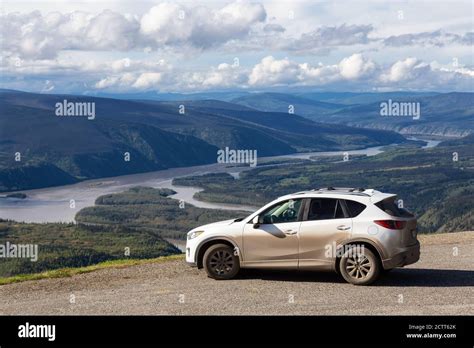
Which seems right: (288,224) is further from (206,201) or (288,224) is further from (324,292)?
(206,201)

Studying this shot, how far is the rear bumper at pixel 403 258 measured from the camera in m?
14.0

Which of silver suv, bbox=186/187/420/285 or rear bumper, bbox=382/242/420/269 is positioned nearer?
rear bumper, bbox=382/242/420/269

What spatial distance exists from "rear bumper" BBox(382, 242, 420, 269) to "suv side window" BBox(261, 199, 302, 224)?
6.98 ft

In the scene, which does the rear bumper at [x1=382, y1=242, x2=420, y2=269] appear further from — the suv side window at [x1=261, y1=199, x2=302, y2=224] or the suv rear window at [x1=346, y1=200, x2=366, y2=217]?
the suv side window at [x1=261, y1=199, x2=302, y2=224]

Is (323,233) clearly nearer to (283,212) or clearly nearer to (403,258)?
(283,212)

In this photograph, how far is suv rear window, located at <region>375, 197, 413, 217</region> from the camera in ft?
47.6

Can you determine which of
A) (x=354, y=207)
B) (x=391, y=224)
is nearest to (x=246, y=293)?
(x=354, y=207)

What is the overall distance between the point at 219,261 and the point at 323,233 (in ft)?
7.92

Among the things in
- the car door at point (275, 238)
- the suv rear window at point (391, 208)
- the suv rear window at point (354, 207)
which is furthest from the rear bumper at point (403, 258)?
the car door at point (275, 238)

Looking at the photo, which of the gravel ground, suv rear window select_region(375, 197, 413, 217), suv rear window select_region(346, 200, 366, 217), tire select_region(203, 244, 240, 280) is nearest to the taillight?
suv rear window select_region(375, 197, 413, 217)

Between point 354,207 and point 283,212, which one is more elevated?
point 354,207

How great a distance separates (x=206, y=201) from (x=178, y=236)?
36326 millimetres

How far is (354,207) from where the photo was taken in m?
14.6
